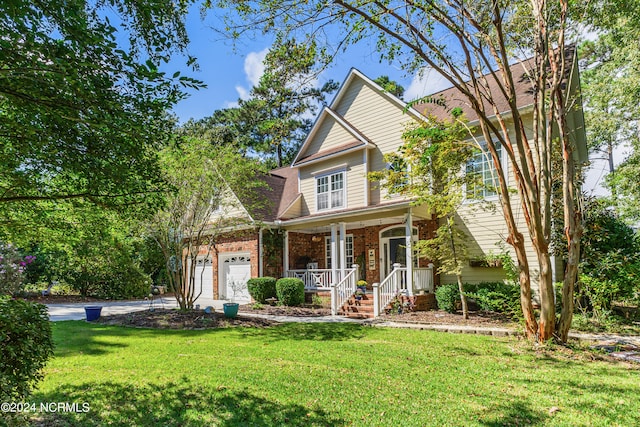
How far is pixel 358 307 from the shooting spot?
12.2 metres

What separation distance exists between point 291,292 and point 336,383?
9.06m

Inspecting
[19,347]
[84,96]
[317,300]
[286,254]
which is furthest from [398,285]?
[84,96]

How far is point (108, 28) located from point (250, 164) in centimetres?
843

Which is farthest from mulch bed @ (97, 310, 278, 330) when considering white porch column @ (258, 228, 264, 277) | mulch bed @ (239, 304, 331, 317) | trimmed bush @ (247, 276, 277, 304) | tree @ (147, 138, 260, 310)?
white porch column @ (258, 228, 264, 277)

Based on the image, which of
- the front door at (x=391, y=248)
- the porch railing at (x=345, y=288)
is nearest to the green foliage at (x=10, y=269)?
the porch railing at (x=345, y=288)

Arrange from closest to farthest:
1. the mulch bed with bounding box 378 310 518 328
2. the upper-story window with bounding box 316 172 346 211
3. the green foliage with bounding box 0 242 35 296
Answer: the mulch bed with bounding box 378 310 518 328 < the green foliage with bounding box 0 242 35 296 < the upper-story window with bounding box 316 172 346 211

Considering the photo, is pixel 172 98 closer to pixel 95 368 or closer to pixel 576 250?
pixel 95 368

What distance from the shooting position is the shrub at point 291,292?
45.7 feet

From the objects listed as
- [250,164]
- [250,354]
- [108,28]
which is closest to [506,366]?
[250,354]

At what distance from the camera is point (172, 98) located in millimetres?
3854

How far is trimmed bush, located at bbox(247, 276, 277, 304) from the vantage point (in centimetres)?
1458

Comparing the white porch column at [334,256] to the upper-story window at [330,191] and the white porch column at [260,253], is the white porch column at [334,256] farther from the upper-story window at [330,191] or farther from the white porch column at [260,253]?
the white porch column at [260,253]

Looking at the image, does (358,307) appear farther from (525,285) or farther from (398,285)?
(525,285)

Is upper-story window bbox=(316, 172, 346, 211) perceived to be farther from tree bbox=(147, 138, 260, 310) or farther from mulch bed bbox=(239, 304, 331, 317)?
mulch bed bbox=(239, 304, 331, 317)
